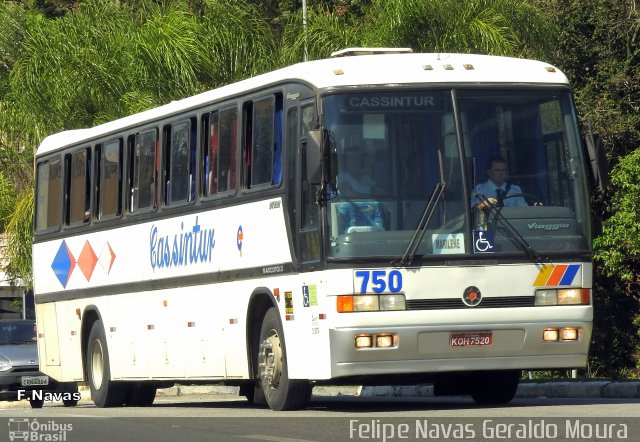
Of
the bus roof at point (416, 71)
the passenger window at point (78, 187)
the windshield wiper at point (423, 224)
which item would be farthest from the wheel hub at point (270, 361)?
the passenger window at point (78, 187)

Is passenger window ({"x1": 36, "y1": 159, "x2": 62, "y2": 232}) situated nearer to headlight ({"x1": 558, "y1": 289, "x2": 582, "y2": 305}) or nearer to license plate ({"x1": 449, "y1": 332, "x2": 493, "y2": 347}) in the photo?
license plate ({"x1": 449, "y1": 332, "x2": 493, "y2": 347})

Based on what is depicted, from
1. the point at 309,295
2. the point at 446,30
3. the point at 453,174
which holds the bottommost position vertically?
the point at 309,295

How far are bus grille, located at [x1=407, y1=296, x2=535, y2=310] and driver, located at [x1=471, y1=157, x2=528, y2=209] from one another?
81 cm

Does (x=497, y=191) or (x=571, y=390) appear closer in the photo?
(x=497, y=191)

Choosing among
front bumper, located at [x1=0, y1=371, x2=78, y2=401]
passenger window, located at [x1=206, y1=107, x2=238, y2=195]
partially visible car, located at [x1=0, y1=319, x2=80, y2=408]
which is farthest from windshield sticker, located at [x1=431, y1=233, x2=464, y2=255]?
front bumper, located at [x1=0, y1=371, x2=78, y2=401]

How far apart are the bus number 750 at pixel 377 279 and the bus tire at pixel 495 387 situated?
101 inches

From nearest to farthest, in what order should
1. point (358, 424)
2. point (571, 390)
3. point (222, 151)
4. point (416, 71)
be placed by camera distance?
point (358, 424) → point (416, 71) → point (222, 151) → point (571, 390)

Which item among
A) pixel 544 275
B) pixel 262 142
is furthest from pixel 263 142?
pixel 544 275

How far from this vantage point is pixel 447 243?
14.1 metres

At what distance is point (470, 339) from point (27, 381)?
530 inches

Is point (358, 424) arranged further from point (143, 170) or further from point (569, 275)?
point (143, 170)

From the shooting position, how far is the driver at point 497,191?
562 inches

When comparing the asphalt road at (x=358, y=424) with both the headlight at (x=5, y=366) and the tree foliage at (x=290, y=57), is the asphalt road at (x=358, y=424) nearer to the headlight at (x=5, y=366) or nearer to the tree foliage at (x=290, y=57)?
the headlight at (x=5, y=366)

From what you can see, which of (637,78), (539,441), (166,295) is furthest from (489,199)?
(637,78)
